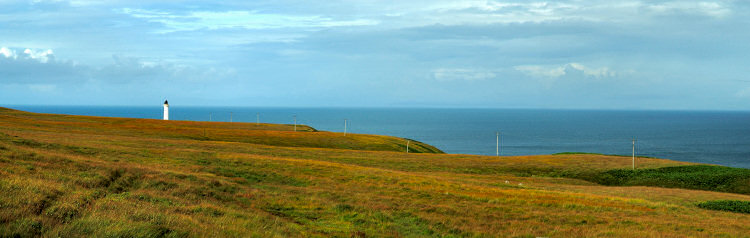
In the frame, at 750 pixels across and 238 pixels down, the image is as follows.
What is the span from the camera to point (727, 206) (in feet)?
105

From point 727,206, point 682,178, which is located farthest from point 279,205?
point 682,178

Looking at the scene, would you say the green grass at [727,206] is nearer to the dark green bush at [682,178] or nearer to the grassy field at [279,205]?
the grassy field at [279,205]

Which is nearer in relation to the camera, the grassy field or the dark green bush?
the grassy field

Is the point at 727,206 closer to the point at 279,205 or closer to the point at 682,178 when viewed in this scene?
the point at 682,178

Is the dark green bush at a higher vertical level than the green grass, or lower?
lower

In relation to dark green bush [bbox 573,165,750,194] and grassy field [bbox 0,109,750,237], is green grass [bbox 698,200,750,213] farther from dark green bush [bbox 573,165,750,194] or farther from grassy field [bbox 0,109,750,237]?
dark green bush [bbox 573,165,750,194]

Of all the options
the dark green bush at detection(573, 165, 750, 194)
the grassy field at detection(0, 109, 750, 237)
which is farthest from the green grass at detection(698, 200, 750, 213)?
the dark green bush at detection(573, 165, 750, 194)

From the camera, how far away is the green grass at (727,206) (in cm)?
3120

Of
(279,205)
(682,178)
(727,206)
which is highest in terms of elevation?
(279,205)

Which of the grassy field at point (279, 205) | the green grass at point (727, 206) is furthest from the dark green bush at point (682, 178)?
the green grass at point (727, 206)

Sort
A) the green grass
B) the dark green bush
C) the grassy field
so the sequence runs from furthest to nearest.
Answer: the dark green bush
the green grass
the grassy field

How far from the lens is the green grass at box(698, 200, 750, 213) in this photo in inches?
1228

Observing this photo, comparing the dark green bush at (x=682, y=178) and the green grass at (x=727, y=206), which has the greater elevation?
the green grass at (x=727, y=206)

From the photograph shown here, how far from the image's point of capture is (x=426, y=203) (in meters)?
24.6
